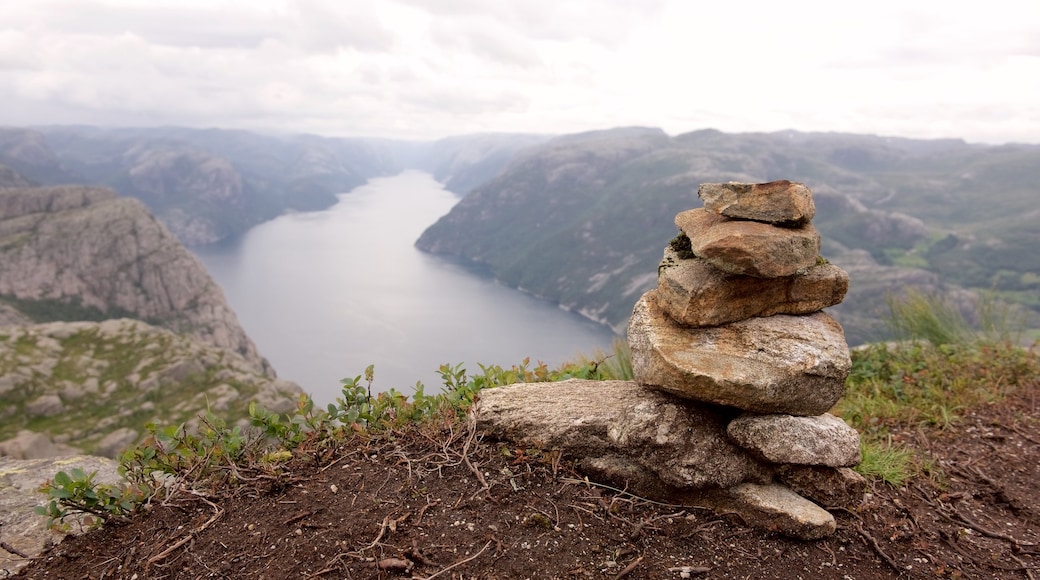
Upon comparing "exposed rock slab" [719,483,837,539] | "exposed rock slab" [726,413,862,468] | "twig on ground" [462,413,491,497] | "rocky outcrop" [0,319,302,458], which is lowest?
"rocky outcrop" [0,319,302,458]

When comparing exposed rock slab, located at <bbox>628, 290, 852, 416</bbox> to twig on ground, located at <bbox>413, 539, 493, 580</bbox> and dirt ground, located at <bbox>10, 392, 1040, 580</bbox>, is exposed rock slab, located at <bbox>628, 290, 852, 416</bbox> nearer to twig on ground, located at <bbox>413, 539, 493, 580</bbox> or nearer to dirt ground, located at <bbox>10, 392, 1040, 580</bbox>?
dirt ground, located at <bbox>10, 392, 1040, 580</bbox>

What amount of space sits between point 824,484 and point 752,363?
61.7 inches

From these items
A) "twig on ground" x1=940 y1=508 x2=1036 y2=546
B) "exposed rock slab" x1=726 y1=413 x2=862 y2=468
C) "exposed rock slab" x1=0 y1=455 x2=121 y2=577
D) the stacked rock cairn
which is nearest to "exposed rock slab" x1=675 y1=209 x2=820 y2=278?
the stacked rock cairn

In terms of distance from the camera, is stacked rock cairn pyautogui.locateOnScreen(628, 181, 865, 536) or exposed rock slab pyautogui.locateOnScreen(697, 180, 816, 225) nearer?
stacked rock cairn pyautogui.locateOnScreen(628, 181, 865, 536)

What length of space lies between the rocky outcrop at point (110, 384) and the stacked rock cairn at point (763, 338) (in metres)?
77.2

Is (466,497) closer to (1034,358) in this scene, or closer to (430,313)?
(1034,358)

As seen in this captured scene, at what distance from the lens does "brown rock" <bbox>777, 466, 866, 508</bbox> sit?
5.96 m

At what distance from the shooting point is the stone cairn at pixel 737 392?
5.71 metres

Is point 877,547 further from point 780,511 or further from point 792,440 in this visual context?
point 792,440

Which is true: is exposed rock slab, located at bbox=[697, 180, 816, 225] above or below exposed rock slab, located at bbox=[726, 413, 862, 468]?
above

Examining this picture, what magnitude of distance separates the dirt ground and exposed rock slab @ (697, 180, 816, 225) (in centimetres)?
318

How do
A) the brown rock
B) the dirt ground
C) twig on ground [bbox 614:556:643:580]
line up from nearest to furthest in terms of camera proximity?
→ 1. twig on ground [bbox 614:556:643:580]
2. the dirt ground
3. the brown rock

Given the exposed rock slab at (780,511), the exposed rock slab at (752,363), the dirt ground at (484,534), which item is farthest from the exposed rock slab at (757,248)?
the dirt ground at (484,534)

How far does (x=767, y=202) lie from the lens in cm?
621
